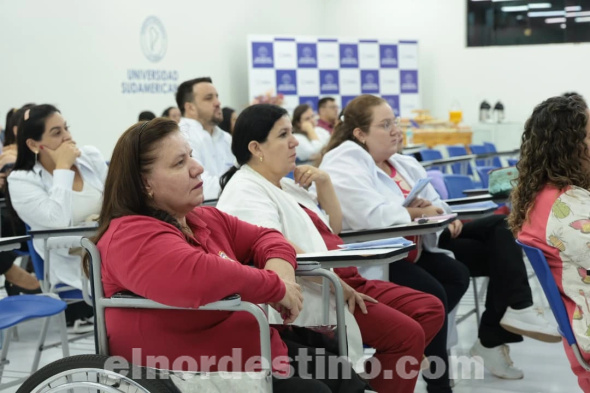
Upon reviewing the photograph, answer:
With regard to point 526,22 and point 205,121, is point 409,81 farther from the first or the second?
point 205,121

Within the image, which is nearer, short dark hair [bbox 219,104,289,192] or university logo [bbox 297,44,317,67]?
short dark hair [bbox 219,104,289,192]

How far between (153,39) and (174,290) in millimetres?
7646

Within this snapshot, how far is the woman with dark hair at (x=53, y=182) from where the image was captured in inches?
134

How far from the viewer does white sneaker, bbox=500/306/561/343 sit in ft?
9.84

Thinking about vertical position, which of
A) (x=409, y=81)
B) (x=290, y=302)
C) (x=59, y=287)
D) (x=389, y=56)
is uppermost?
(x=389, y=56)

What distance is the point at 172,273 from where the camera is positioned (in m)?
1.59

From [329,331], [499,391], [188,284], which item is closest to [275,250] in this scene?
[329,331]

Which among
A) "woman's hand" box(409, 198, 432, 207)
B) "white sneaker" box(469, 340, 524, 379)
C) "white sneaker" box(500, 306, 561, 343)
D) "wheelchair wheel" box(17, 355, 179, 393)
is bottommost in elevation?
"white sneaker" box(469, 340, 524, 379)

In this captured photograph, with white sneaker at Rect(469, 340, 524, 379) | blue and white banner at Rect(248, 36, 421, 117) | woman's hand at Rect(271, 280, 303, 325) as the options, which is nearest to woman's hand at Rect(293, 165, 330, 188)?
woman's hand at Rect(271, 280, 303, 325)

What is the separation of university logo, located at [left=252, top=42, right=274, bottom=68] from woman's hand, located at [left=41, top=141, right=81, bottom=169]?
22.0 ft

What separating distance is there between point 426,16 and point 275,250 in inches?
417

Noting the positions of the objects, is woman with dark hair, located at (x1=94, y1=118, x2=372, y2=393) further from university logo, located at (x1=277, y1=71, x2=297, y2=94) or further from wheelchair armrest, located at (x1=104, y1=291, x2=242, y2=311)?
university logo, located at (x1=277, y1=71, x2=297, y2=94)

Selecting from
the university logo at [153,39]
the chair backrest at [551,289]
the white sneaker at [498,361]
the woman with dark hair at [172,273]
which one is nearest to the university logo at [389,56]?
the university logo at [153,39]

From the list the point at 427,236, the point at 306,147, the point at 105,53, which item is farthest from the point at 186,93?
the point at 105,53
